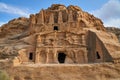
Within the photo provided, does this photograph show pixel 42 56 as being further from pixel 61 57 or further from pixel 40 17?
pixel 40 17

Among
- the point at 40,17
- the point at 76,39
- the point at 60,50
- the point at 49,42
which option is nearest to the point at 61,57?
the point at 60,50

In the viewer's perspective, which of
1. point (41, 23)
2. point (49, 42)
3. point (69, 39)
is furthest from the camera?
point (41, 23)

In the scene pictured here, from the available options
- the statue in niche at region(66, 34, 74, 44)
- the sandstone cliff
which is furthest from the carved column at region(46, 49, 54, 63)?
the sandstone cliff

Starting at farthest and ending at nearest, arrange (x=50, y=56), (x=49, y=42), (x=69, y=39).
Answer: (x=69, y=39)
(x=49, y=42)
(x=50, y=56)

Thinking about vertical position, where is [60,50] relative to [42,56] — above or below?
above

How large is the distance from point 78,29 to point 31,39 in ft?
26.7

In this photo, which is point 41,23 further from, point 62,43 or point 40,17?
point 62,43

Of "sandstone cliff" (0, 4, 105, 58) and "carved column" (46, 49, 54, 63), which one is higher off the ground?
"sandstone cliff" (0, 4, 105, 58)

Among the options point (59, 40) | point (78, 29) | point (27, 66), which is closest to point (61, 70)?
point (27, 66)

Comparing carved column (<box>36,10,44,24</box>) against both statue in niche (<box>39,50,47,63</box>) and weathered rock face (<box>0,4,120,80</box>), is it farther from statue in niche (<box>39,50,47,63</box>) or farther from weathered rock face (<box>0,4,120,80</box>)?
statue in niche (<box>39,50,47,63</box>)

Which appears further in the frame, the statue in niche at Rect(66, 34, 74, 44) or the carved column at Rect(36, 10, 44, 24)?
the carved column at Rect(36, 10, 44, 24)

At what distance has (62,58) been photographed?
39125 millimetres

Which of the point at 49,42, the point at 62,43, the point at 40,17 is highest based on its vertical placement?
the point at 40,17

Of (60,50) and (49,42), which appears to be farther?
(49,42)
